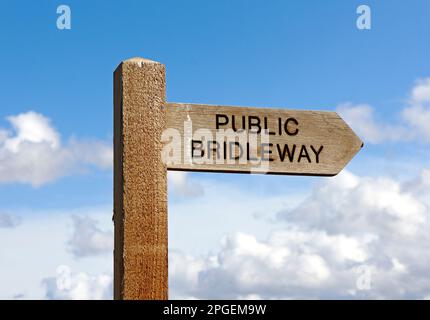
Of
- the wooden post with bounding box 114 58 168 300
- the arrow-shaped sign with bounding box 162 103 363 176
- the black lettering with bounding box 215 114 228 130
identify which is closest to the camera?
the wooden post with bounding box 114 58 168 300

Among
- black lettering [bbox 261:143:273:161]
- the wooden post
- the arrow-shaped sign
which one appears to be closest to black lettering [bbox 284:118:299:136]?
A: the arrow-shaped sign

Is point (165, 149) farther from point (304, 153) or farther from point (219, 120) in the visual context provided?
point (304, 153)

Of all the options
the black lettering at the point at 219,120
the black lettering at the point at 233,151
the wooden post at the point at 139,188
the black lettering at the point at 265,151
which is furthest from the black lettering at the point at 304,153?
the wooden post at the point at 139,188

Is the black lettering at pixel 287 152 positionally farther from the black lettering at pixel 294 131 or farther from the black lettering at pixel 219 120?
the black lettering at pixel 219 120

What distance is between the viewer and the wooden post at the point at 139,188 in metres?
3.45

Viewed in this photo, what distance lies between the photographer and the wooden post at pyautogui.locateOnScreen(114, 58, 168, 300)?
3.45m

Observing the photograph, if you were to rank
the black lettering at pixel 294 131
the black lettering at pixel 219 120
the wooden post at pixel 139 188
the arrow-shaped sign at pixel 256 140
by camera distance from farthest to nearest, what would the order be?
1. the black lettering at pixel 294 131
2. the black lettering at pixel 219 120
3. the arrow-shaped sign at pixel 256 140
4. the wooden post at pixel 139 188

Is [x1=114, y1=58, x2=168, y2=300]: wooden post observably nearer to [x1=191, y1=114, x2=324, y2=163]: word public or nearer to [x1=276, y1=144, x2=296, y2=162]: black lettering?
[x1=191, y1=114, x2=324, y2=163]: word public

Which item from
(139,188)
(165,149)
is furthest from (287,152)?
(139,188)

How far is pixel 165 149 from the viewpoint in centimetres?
359

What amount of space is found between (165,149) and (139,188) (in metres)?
0.25
